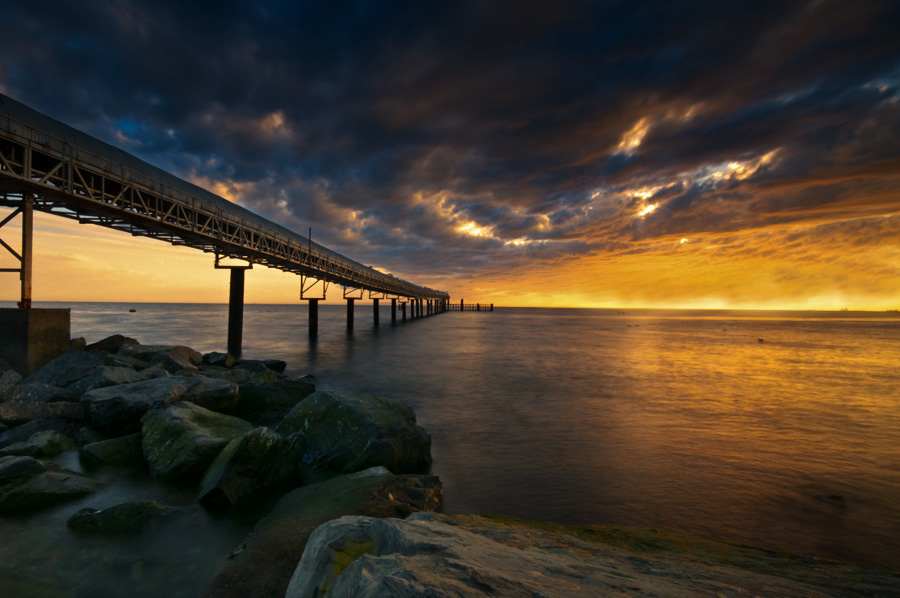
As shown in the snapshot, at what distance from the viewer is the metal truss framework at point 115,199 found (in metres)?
11.5

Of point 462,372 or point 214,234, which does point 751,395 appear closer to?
point 462,372

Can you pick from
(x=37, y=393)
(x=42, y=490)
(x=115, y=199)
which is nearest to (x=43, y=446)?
(x=42, y=490)

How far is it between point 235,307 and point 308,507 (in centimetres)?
2432

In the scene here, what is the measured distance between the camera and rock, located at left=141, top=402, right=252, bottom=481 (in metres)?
6.74

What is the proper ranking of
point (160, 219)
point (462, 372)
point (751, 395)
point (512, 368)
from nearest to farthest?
point (160, 219), point (751, 395), point (462, 372), point (512, 368)

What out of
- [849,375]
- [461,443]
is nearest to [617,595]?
[461,443]

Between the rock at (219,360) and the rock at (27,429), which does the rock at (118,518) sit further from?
the rock at (219,360)

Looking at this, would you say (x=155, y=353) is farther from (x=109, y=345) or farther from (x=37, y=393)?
(x=37, y=393)

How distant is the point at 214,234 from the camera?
67.4ft

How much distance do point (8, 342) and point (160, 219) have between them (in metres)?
7.17

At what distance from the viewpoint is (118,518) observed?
5.30 m

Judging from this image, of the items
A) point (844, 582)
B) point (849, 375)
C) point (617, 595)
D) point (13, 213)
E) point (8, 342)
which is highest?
point (13, 213)

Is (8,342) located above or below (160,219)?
below

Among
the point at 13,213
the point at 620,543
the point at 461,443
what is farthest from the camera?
the point at 13,213
